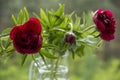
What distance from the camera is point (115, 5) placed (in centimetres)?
149

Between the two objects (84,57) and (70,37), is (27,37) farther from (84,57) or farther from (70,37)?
(84,57)

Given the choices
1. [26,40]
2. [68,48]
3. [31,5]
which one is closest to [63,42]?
[68,48]

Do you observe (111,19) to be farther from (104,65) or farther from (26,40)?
(104,65)

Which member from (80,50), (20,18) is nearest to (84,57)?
(80,50)

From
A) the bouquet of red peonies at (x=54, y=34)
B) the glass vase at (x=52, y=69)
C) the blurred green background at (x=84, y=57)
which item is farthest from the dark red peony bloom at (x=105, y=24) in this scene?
the blurred green background at (x=84, y=57)

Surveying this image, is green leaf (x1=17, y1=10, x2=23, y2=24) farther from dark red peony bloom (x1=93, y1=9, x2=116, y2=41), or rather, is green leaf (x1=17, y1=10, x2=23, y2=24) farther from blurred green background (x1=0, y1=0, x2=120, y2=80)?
blurred green background (x1=0, y1=0, x2=120, y2=80)

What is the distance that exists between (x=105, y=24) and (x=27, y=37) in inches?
7.2

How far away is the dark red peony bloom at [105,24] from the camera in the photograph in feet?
2.70

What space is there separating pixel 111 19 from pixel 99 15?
0.03 m

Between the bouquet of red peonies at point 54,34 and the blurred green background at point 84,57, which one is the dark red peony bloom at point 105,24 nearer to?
the bouquet of red peonies at point 54,34

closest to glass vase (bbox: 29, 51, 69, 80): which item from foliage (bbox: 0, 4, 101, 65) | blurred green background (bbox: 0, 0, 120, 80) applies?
foliage (bbox: 0, 4, 101, 65)

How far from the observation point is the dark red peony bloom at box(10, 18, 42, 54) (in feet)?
2.48

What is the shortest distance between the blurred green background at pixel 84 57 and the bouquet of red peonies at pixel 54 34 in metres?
0.49

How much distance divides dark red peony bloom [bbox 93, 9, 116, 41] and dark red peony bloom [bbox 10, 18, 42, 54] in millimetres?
140
